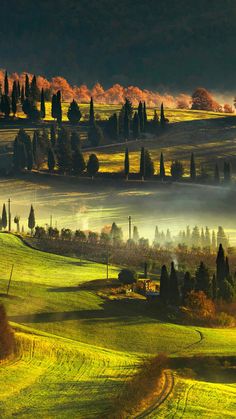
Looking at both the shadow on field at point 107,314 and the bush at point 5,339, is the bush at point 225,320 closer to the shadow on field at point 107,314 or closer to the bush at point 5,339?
the shadow on field at point 107,314

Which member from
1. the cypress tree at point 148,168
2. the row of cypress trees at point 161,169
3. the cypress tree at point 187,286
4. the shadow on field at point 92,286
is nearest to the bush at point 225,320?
the cypress tree at point 187,286

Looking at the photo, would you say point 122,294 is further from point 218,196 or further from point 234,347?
point 218,196

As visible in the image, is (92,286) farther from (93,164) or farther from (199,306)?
(93,164)

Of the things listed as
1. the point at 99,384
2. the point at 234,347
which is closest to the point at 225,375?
the point at 234,347

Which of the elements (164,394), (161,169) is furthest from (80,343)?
(161,169)

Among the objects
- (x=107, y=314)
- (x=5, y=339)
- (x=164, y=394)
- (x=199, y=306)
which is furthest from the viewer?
(x=199, y=306)

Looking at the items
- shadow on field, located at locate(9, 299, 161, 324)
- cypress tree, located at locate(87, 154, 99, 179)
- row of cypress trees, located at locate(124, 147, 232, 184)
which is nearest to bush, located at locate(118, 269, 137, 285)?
shadow on field, located at locate(9, 299, 161, 324)

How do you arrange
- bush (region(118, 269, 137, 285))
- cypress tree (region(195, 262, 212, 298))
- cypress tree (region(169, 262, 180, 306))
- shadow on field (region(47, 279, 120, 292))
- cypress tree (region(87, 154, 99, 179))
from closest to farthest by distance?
cypress tree (region(169, 262, 180, 306)) < cypress tree (region(195, 262, 212, 298)) < shadow on field (region(47, 279, 120, 292)) < bush (region(118, 269, 137, 285)) < cypress tree (region(87, 154, 99, 179))

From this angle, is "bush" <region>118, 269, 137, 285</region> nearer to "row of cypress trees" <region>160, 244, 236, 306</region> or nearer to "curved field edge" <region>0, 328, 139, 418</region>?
"row of cypress trees" <region>160, 244, 236, 306</region>
